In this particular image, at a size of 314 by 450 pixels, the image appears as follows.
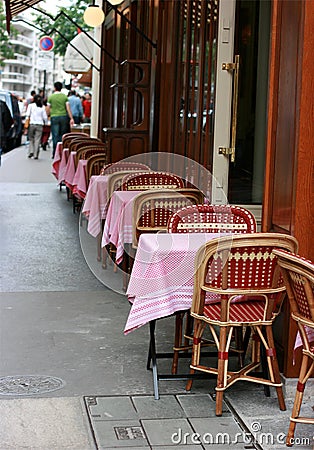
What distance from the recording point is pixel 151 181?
866 cm

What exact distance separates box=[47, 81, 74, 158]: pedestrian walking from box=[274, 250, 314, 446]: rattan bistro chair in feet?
57.5

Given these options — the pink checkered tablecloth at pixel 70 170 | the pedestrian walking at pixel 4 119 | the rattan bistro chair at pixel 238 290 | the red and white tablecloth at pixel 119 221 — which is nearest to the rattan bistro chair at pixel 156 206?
the red and white tablecloth at pixel 119 221

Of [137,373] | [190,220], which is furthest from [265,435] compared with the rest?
[190,220]

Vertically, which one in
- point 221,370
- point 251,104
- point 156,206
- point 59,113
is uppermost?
point 251,104

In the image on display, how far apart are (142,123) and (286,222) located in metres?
6.92

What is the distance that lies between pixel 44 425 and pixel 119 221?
3.37 m

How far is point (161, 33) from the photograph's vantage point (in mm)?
12141

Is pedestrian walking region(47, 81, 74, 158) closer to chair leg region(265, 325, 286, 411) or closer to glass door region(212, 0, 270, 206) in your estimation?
glass door region(212, 0, 270, 206)

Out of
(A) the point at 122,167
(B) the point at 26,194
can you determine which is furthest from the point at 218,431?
(B) the point at 26,194

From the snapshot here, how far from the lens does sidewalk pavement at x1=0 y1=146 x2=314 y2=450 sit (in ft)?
15.5

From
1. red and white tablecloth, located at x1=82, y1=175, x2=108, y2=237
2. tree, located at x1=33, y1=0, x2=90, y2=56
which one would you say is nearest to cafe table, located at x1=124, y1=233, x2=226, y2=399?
red and white tablecloth, located at x1=82, y1=175, x2=108, y2=237

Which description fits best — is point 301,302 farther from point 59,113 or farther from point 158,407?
point 59,113

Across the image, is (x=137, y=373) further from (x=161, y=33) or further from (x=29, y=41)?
(x=29, y=41)

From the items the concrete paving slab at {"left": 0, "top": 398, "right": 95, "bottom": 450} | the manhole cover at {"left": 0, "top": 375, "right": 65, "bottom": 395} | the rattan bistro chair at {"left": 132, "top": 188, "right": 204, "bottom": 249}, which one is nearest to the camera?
the concrete paving slab at {"left": 0, "top": 398, "right": 95, "bottom": 450}
